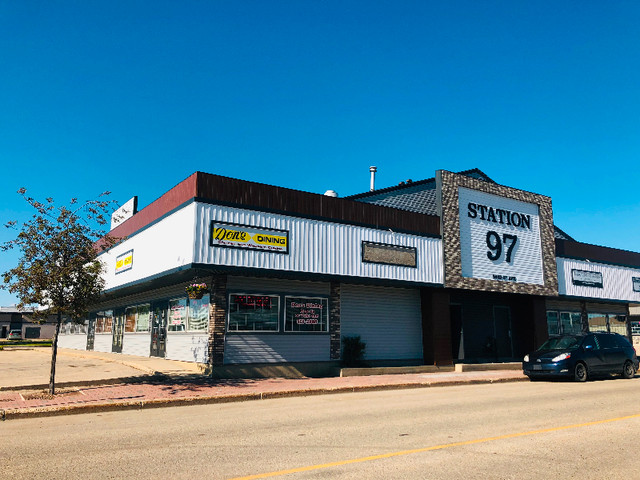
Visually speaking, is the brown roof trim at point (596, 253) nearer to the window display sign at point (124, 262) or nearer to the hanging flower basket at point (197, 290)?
the hanging flower basket at point (197, 290)

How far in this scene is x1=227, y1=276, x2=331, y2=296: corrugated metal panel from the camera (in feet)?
57.5

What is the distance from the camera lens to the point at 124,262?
74.7 feet

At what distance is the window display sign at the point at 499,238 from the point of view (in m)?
23.7

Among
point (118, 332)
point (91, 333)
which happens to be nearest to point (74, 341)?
point (91, 333)

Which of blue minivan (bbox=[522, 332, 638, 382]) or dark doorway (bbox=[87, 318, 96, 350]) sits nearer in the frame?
blue minivan (bbox=[522, 332, 638, 382])

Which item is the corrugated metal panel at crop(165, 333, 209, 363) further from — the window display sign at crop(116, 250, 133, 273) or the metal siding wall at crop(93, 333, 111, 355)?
the metal siding wall at crop(93, 333, 111, 355)

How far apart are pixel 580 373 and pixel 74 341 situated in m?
31.9

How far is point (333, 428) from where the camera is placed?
27.9ft

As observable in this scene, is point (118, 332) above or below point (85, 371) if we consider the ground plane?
above

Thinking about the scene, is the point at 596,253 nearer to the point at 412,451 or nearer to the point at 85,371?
the point at 85,371

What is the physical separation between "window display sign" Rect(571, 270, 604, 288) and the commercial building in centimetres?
11

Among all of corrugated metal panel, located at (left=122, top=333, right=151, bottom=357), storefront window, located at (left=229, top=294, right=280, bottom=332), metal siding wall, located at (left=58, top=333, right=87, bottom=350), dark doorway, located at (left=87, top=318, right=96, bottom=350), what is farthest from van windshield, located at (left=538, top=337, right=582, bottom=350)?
metal siding wall, located at (left=58, top=333, right=87, bottom=350)

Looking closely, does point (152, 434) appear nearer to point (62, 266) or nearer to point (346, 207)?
point (62, 266)

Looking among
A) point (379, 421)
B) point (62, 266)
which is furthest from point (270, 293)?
point (379, 421)
